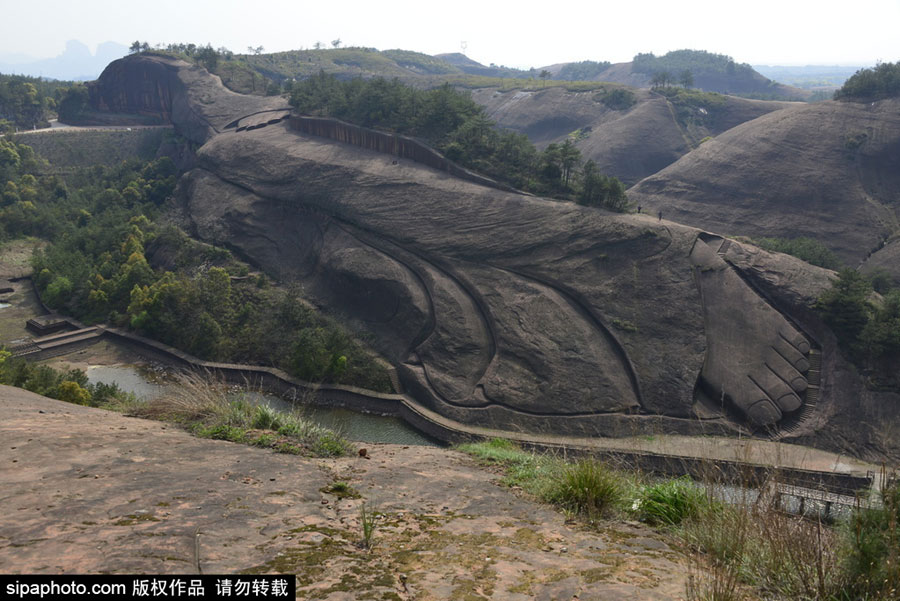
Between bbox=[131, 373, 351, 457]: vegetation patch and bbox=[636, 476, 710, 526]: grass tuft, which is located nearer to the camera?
bbox=[636, 476, 710, 526]: grass tuft

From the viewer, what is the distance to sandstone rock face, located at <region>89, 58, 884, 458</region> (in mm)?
25984

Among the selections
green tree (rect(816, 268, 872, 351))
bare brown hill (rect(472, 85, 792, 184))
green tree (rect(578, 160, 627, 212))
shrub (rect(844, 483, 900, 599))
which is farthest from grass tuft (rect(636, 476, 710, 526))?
bare brown hill (rect(472, 85, 792, 184))

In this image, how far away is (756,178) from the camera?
50688 mm

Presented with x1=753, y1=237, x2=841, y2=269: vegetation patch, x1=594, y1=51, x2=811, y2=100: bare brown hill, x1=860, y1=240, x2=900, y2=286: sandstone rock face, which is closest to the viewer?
x1=753, y1=237, x2=841, y2=269: vegetation patch

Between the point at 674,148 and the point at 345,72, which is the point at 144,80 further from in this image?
the point at 674,148

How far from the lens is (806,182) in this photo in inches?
1907

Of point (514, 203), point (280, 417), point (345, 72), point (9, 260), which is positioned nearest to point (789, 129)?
point (514, 203)

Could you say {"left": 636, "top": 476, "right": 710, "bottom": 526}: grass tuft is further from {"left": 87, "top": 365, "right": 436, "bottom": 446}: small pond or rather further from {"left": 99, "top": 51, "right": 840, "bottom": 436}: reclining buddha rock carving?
{"left": 87, "top": 365, "right": 436, "bottom": 446}: small pond

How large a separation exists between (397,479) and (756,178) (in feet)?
171

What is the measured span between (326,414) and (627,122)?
58.2 meters

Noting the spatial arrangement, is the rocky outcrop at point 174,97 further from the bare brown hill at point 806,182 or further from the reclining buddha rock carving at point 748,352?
the reclining buddha rock carving at point 748,352

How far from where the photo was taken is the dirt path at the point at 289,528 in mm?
5039

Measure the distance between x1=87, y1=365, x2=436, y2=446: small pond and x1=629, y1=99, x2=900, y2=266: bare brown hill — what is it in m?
35.9

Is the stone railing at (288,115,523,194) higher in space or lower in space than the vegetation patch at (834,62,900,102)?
lower
